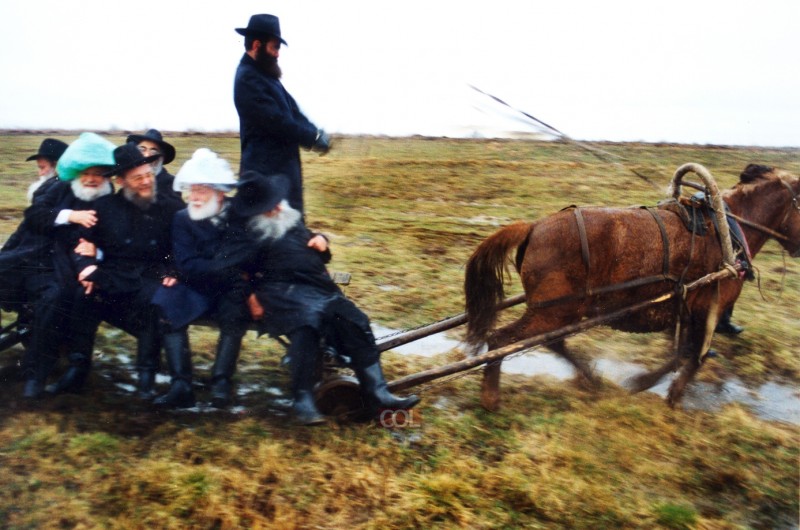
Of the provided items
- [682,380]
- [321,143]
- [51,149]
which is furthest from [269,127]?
[682,380]

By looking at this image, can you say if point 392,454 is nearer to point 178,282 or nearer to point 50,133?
point 178,282

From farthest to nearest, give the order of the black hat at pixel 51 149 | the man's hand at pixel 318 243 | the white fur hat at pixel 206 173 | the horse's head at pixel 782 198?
1. the horse's head at pixel 782 198
2. the black hat at pixel 51 149
3. the man's hand at pixel 318 243
4. the white fur hat at pixel 206 173

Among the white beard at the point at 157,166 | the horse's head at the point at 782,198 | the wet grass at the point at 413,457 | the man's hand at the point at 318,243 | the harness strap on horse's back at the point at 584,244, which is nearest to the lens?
the wet grass at the point at 413,457

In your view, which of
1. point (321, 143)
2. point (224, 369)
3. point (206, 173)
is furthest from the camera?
point (321, 143)

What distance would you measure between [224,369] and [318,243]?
1004 mm

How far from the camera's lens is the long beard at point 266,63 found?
4.18 meters

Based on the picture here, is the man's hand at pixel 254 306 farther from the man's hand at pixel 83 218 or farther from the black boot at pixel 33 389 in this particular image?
the black boot at pixel 33 389

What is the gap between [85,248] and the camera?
4094mm

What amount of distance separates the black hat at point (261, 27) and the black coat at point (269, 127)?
0.16 m

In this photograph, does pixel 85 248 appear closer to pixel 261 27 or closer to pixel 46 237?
pixel 46 237

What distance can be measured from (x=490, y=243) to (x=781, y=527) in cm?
242

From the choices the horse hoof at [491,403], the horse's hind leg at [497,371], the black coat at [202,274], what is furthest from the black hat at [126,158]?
the horse hoof at [491,403]

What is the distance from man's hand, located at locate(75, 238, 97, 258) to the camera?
4090 millimetres

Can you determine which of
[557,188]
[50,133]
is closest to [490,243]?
[50,133]
